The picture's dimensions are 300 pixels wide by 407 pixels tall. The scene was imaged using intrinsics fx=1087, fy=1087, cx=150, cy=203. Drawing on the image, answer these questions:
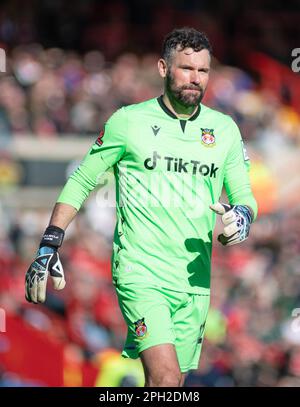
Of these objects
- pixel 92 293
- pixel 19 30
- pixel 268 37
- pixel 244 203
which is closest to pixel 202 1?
pixel 268 37

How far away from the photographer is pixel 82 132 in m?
16.4

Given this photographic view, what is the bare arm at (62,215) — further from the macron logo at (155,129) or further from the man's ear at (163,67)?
the man's ear at (163,67)

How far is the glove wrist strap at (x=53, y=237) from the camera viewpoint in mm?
6668

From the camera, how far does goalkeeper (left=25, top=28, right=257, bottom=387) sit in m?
6.74

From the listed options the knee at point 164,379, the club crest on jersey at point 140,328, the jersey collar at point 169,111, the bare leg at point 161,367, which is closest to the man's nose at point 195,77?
the jersey collar at point 169,111

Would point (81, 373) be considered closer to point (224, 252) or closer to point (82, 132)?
point (224, 252)

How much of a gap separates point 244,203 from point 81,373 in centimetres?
516

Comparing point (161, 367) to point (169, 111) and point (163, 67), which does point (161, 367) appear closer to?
point (169, 111)

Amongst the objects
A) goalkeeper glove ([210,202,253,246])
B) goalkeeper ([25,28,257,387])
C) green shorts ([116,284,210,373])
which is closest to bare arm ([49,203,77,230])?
goalkeeper ([25,28,257,387])

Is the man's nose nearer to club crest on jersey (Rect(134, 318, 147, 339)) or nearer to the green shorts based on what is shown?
the green shorts

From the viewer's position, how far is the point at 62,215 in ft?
22.2

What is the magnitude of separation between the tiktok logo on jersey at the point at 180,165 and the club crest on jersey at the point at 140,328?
38.0 inches

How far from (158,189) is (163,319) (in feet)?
2.70

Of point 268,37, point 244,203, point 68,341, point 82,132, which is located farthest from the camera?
point 268,37
